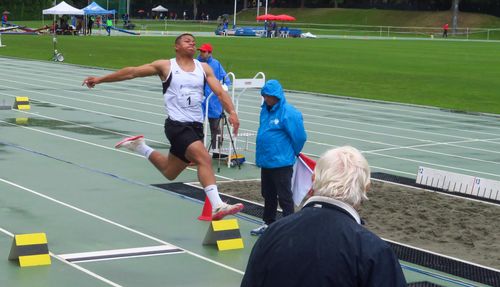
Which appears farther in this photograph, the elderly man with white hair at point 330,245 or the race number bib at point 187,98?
the race number bib at point 187,98

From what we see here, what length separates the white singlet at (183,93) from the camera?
10.1m

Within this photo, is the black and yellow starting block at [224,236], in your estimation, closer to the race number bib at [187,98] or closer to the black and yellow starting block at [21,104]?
the race number bib at [187,98]

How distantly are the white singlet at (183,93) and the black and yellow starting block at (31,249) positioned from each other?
2.19 m

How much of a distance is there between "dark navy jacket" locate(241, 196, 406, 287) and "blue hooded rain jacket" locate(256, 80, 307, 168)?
6004 millimetres

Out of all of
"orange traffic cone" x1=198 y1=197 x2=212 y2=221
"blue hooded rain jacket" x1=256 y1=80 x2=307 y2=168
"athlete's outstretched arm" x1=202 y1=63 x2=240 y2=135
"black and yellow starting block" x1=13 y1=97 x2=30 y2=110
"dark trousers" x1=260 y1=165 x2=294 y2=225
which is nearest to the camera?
"blue hooded rain jacket" x1=256 y1=80 x2=307 y2=168

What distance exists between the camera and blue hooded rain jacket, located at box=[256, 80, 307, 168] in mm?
9617

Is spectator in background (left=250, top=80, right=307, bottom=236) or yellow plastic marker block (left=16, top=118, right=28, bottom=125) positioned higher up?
spectator in background (left=250, top=80, right=307, bottom=236)

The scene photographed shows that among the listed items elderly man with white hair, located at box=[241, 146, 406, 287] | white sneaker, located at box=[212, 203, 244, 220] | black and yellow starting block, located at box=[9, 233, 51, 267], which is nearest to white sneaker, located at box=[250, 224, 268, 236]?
white sneaker, located at box=[212, 203, 244, 220]

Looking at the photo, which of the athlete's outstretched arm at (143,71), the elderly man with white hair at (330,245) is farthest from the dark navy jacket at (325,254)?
the athlete's outstretched arm at (143,71)

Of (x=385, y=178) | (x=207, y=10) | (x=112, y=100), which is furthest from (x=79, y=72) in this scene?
(x=207, y=10)

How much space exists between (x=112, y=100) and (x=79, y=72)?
10578mm

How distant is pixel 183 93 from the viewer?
10117 mm

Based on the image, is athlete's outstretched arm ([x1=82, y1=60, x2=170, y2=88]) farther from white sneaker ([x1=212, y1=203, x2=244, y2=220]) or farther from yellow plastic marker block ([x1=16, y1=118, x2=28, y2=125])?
yellow plastic marker block ([x1=16, y1=118, x2=28, y2=125])

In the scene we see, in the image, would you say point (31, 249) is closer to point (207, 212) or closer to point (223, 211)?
point (223, 211)
